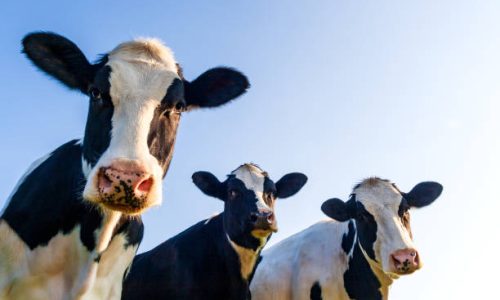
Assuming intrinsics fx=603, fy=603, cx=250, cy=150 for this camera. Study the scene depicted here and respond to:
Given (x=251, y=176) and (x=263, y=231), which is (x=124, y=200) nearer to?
(x=263, y=231)

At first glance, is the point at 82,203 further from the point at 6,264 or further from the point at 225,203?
the point at 225,203

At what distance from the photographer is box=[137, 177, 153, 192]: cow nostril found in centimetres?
395

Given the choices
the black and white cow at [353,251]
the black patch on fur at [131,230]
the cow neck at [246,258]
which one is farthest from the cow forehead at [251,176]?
the black patch on fur at [131,230]

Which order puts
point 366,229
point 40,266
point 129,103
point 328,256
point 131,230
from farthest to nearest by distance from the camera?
point 328,256 → point 366,229 → point 131,230 → point 40,266 → point 129,103

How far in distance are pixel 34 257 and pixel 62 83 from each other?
61.4 inches

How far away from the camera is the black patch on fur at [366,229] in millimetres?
9102

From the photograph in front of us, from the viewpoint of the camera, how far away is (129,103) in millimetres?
4566

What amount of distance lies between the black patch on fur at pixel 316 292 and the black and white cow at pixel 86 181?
4593 mm

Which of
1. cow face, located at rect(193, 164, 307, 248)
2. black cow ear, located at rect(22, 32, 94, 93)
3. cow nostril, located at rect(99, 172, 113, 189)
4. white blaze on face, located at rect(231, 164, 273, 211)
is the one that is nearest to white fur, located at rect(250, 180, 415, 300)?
cow face, located at rect(193, 164, 307, 248)

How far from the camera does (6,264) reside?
15.2 ft

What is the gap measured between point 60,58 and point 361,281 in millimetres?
5967

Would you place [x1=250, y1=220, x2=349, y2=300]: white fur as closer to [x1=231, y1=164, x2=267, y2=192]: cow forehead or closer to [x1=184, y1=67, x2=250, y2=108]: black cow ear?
[x1=231, y1=164, x2=267, y2=192]: cow forehead

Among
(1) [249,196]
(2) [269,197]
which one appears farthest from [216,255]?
(2) [269,197]

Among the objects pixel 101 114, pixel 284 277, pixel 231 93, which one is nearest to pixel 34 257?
pixel 101 114
